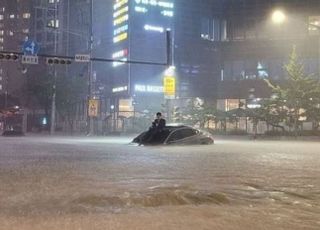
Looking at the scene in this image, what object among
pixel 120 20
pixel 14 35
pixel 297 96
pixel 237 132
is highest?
pixel 14 35

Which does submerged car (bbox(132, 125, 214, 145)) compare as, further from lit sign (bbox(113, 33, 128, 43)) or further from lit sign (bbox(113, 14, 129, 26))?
lit sign (bbox(113, 14, 129, 26))

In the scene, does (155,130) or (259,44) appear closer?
(155,130)

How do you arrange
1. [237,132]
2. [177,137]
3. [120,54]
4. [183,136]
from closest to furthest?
[177,137] → [183,136] → [237,132] → [120,54]

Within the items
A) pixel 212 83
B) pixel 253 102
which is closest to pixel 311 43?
pixel 253 102

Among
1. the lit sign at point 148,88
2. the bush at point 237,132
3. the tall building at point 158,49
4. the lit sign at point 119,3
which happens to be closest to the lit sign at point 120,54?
the tall building at point 158,49

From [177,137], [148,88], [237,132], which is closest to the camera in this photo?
[177,137]

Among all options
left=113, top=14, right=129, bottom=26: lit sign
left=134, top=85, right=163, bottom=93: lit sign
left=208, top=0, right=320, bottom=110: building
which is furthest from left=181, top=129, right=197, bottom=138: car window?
left=113, top=14, right=129, bottom=26: lit sign

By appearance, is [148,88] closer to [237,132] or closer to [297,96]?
[237,132]

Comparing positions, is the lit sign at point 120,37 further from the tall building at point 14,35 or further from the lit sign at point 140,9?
the tall building at point 14,35

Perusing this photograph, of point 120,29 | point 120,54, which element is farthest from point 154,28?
point 120,54

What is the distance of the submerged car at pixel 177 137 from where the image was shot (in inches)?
1152

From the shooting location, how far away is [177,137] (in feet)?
97.2

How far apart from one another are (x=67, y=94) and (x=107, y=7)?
59.1ft

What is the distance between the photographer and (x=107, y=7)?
84062 millimetres
